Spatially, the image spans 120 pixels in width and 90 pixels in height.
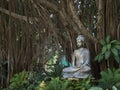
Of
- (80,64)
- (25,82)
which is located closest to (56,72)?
(25,82)

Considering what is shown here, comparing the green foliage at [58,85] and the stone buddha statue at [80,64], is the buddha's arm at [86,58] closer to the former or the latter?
the stone buddha statue at [80,64]

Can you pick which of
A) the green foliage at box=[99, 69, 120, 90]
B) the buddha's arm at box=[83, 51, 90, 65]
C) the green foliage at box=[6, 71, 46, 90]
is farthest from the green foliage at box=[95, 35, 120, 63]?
the green foliage at box=[6, 71, 46, 90]

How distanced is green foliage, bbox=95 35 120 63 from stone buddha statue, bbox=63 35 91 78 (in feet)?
0.59

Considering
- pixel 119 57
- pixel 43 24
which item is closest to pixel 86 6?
pixel 43 24

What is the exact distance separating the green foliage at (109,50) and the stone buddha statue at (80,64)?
18 centimetres

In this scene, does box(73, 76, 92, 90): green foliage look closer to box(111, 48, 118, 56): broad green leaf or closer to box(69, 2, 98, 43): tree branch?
box(111, 48, 118, 56): broad green leaf

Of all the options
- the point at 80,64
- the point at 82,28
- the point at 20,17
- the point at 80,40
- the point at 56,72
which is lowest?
the point at 56,72

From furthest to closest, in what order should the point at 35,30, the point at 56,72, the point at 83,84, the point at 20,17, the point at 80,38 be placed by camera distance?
the point at 35,30
the point at 20,17
the point at 56,72
the point at 80,38
the point at 83,84

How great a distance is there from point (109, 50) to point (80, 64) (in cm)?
43

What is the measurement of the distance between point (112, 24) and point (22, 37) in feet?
6.05

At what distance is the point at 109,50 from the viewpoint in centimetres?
441

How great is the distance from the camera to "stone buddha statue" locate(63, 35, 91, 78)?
4418 millimetres

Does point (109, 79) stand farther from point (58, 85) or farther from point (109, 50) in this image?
point (58, 85)

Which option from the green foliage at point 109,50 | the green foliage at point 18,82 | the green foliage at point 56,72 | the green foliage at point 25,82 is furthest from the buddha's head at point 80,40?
the green foliage at point 18,82
